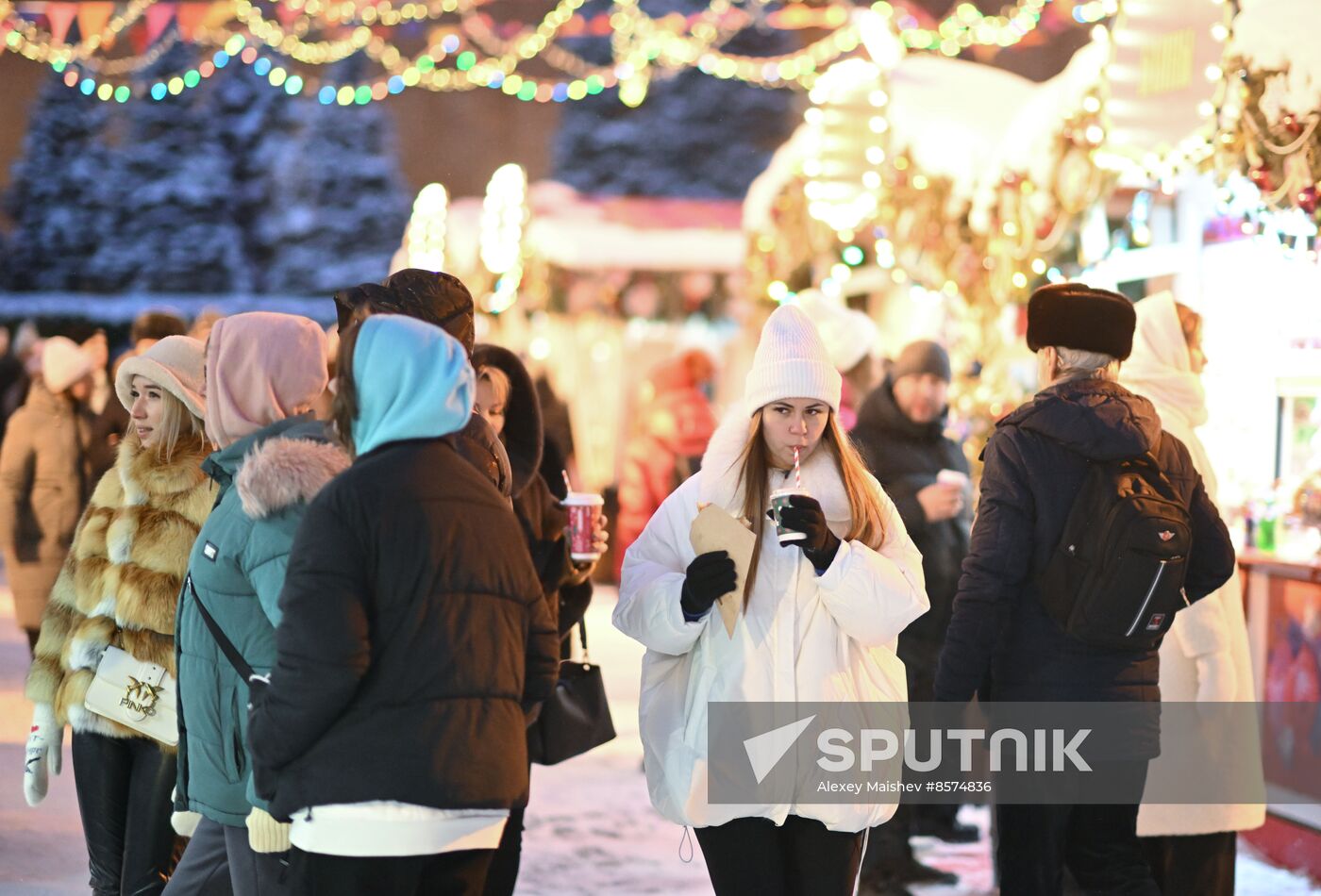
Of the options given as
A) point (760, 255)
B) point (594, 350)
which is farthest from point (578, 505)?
point (594, 350)

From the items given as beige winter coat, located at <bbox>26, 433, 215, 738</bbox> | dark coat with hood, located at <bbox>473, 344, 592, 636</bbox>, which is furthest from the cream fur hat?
dark coat with hood, located at <bbox>473, 344, 592, 636</bbox>

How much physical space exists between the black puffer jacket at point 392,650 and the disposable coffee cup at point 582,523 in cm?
172

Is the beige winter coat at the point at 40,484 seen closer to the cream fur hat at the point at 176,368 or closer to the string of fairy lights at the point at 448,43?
the cream fur hat at the point at 176,368

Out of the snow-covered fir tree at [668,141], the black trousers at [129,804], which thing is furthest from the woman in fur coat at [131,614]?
the snow-covered fir tree at [668,141]

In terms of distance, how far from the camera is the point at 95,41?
45.5 feet

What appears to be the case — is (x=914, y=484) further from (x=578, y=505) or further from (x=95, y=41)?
(x=95, y=41)

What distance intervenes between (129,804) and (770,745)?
1669 millimetres

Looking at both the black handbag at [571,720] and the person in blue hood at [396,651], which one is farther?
the black handbag at [571,720]

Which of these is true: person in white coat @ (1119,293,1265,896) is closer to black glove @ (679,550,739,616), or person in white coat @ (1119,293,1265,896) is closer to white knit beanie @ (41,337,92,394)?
black glove @ (679,550,739,616)

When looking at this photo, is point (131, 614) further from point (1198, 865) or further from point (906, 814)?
point (1198, 865)

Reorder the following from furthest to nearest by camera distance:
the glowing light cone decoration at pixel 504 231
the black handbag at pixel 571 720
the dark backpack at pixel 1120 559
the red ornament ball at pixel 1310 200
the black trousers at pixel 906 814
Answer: the glowing light cone decoration at pixel 504 231 → the red ornament ball at pixel 1310 200 → the black trousers at pixel 906 814 → the black handbag at pixel 571 720 → the dark backpack at pixel 1120 559

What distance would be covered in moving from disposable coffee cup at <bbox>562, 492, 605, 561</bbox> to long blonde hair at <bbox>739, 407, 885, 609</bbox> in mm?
962

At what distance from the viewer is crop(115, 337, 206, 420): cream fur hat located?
3.85 meters

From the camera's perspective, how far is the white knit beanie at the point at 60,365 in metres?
7.73
